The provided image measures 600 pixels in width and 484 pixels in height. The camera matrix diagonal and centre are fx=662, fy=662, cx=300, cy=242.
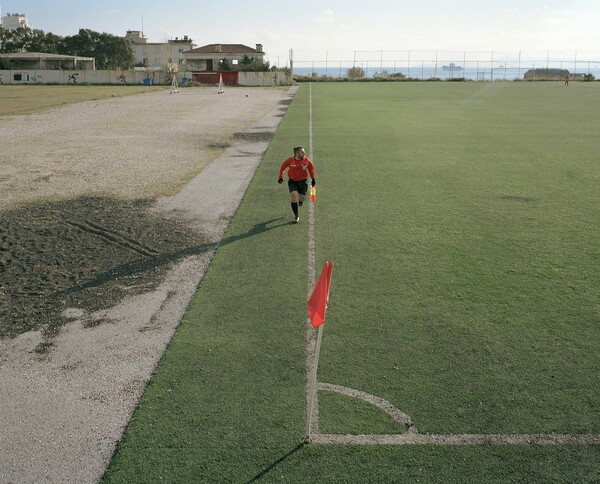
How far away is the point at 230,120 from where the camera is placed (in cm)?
3300

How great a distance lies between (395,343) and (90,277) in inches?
173

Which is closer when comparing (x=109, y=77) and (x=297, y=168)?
(x=297, y=168)

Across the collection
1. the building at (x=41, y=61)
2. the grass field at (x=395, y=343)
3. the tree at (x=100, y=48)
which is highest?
the tree at (x=100, y=48)

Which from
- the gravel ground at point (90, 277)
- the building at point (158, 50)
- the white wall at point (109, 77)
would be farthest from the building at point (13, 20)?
the gravel ground at point (90, 277)

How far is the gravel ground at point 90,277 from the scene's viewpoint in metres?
5.39

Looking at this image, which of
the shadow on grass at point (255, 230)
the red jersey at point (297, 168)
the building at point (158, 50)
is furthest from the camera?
the building at point (158, 50)

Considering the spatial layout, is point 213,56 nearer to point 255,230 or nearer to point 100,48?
point 100,48

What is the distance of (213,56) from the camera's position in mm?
102500

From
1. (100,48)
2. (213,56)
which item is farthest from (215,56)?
(100,48)

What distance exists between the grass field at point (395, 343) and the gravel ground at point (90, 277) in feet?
1.17

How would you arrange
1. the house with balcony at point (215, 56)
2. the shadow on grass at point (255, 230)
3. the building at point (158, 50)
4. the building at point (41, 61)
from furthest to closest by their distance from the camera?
the building at point (158, 50) < the house with balcony at point (215, 56) < the building at point (41, 61) < the shadow on grass at point (255, 230)

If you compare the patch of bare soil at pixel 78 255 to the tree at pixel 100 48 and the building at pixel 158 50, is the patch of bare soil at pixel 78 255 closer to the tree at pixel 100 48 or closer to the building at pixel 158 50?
the tree at pixel 100 48

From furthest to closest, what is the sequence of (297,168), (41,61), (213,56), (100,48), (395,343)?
(100,48)
(213,56)
(41,61)
(297,168)
(395,343)

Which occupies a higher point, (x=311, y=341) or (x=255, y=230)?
(x=255, y=230)
